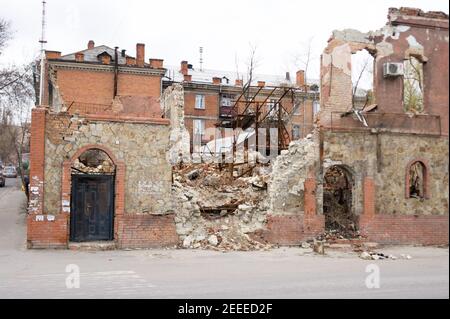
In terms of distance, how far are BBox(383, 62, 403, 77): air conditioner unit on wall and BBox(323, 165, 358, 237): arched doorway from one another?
44.0 ft

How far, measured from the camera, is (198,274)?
10.9m

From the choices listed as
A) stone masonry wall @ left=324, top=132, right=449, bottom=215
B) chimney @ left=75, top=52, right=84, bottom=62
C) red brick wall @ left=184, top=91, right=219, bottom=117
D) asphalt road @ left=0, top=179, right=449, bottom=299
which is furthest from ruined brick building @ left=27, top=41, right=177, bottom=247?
red brick wall @ left=184, top=91, right=219, bottom=117

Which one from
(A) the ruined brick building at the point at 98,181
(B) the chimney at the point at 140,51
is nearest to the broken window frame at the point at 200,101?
(B) the chimney at the point at 140,51

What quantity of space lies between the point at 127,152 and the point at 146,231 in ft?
8.31

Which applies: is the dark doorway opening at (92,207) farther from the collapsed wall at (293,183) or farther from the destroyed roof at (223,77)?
the destroyed roof at (223,77)

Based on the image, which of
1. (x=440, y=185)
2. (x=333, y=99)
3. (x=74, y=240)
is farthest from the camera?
(x=74, y=240)

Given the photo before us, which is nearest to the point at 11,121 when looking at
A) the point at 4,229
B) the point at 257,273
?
the point at 4,229

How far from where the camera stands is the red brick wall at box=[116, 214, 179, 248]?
50.5ft

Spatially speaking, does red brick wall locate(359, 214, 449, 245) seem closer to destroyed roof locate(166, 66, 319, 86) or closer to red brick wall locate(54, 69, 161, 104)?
red brick wall locate(54, 69, 161, 104)

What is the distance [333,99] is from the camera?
322 inches

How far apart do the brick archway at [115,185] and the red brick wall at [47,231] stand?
37 cm

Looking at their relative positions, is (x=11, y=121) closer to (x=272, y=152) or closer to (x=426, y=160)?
(x=272, y=152)

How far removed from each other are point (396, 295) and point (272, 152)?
67.7 feet
